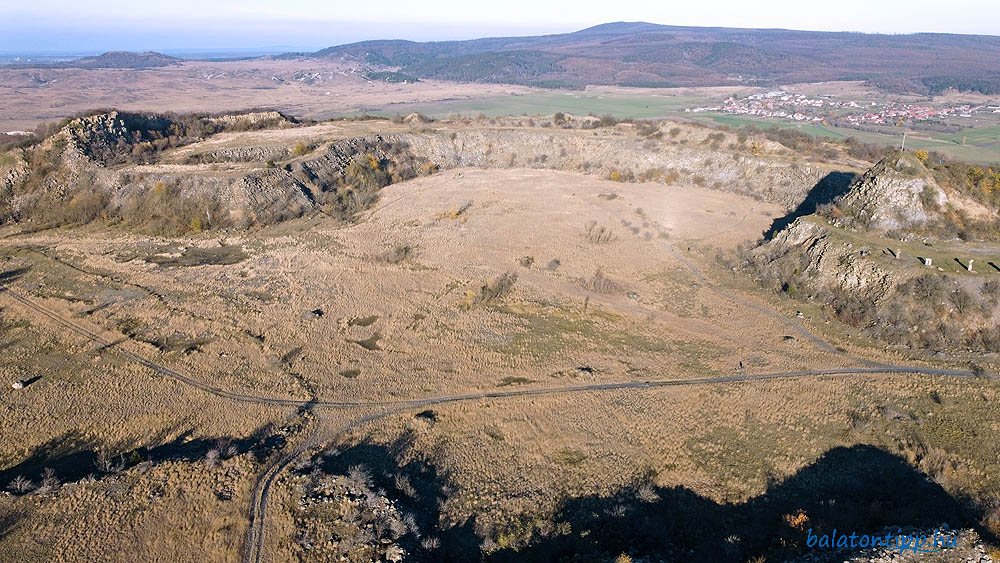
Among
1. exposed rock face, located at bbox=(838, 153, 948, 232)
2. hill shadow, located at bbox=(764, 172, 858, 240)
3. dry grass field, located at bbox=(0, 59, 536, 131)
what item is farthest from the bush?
dry grass field, located at bbox=(0, 59, 536, 131)

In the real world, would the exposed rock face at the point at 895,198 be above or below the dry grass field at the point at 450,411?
above

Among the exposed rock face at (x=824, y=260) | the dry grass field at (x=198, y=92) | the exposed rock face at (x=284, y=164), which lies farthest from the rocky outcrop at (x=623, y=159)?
the dry grass field at (x=198, y=92)

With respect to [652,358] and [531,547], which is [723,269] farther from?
[531,547]

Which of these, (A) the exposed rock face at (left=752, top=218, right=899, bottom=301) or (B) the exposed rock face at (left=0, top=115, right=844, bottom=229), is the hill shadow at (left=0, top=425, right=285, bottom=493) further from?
(A) the exposed rock face at (left=752, top=218, right=899, bottom=301)

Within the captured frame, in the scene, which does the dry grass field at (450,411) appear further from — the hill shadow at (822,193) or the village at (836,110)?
the village at (836,110)

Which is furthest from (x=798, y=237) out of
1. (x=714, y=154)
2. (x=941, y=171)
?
(x=714, y=154)

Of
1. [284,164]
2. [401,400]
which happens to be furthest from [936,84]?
[401,400]

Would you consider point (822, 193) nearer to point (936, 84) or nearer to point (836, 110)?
point (836, 110)
